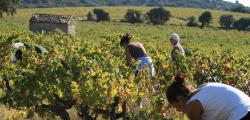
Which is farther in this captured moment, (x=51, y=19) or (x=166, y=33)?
(x=166, y=33)

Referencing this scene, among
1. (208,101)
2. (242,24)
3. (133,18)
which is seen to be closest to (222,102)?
(208,101)

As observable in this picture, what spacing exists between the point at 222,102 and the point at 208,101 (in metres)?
0.12

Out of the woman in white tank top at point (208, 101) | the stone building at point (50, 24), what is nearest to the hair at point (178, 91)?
the woman in white tank top at point (208, 101)

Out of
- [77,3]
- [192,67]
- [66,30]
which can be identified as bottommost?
[77,3]

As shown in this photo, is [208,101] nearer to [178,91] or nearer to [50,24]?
[178,91]

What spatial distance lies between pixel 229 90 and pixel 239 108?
0.16m

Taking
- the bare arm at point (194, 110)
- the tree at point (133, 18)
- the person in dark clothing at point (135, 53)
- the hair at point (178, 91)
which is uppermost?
the hair at point (178, 91)

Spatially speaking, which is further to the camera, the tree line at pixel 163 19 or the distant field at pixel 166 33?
the tree line at pixel 163 19

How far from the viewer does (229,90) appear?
4.44 m

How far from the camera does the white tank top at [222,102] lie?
14.4 ft

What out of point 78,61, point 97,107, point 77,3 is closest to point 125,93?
point 97,107

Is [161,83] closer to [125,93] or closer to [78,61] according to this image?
[78,61]

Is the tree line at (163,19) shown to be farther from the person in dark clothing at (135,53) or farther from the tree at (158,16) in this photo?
the person in dark clothing at (135,53)

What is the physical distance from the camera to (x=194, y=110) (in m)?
4.34
